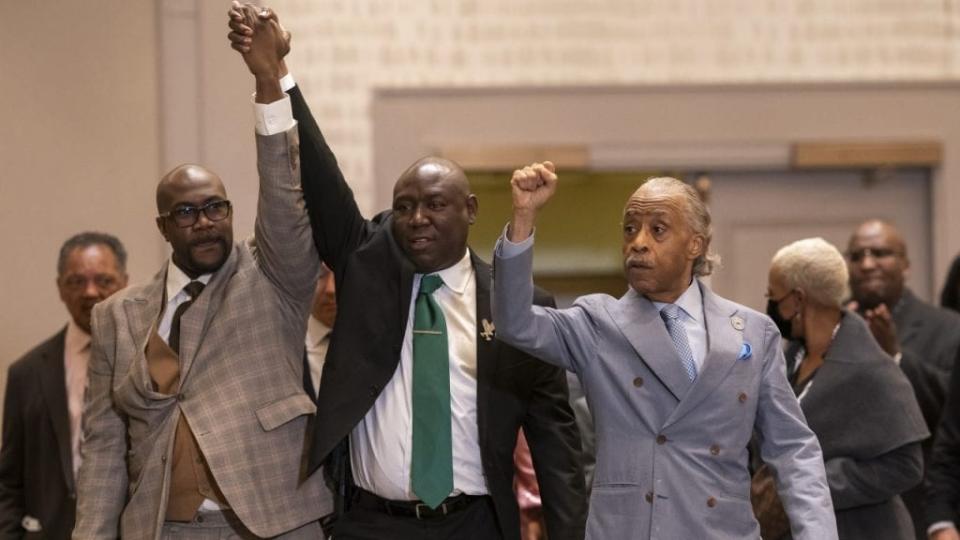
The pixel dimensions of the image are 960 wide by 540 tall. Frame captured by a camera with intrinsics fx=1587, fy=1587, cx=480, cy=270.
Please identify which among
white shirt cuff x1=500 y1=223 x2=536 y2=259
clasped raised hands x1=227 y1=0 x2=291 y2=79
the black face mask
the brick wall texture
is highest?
the brick wall texture

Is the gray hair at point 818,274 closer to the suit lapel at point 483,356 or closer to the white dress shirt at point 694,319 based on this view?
the white dress shirt at point 694,319

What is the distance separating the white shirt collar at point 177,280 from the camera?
164 inches

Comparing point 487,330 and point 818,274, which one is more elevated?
point 818,274

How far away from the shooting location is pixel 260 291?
4.12 meters

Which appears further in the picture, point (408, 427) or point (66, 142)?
point (66, 142)

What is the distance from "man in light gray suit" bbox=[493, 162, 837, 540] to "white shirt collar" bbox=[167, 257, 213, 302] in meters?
0.99

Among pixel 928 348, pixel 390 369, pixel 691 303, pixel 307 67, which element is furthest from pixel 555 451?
pixel 307 67

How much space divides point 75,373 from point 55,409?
15cm

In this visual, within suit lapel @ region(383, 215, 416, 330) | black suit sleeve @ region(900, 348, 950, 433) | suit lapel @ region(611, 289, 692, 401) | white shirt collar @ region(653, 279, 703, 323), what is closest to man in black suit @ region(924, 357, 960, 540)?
black suit sleeve @ region(900, 348, 950, 433)

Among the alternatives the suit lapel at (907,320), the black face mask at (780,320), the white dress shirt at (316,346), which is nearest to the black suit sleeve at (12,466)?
the white dress shirt at (316,346)

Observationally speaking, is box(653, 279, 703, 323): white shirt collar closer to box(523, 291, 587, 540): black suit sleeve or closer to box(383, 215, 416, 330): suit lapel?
box(523, 291, 587, 540): black suit sleeve

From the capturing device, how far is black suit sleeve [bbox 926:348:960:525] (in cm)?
474

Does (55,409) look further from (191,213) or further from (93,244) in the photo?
(191,213)

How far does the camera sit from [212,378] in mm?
4035
